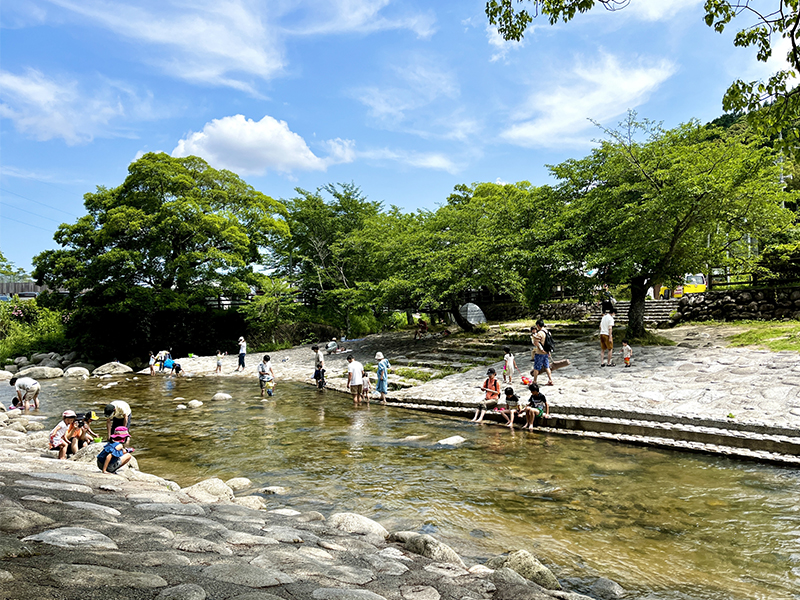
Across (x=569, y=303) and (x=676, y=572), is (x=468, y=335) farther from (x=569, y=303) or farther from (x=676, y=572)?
(x=676, y=572)

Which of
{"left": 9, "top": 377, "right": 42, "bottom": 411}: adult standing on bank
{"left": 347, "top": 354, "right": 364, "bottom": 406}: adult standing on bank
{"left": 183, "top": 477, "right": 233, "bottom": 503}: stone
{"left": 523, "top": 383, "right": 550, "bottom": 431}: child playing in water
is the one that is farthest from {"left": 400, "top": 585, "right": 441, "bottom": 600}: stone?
{"left": 9, "top": 377, "right": 42, "bottom": 411}: adult standing on bank

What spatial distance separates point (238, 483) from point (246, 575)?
17.3 ft

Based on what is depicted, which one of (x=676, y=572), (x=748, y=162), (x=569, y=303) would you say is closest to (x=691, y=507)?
(x=676, y=572)

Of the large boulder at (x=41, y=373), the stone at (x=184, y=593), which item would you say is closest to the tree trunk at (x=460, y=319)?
the large boulder at (x=41, y=373)

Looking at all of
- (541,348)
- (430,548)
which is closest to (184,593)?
(430,548)

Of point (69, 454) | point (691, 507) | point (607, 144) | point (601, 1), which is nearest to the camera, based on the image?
point (601, 1)

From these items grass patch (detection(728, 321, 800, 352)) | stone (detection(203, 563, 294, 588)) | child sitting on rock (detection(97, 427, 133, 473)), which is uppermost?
grass patch (detection(728, 321, 800, 352))

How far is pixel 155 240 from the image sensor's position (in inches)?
1185

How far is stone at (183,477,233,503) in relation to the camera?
22.2 ft

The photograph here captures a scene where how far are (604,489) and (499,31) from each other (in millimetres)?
7019

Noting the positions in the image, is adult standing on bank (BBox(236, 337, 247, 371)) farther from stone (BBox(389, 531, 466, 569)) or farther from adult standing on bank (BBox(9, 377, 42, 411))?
stone (BBox(389, 531, 466, 569))

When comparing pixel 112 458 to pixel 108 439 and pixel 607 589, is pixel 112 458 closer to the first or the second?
pixel 108 439

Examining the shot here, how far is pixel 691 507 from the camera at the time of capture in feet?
21.7

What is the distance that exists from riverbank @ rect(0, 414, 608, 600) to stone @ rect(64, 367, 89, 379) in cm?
2300
